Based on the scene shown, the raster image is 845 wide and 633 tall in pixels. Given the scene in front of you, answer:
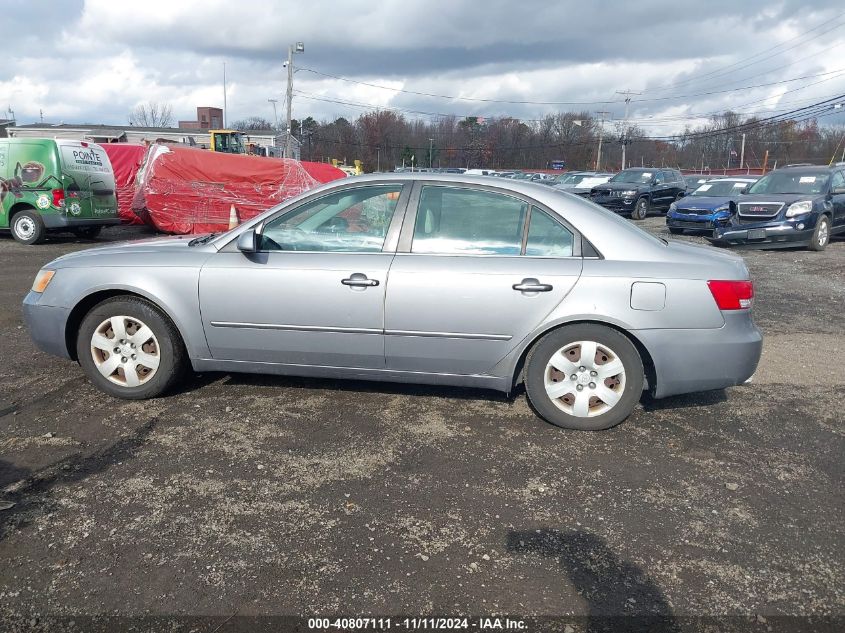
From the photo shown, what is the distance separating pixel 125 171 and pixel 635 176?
52.1 feet

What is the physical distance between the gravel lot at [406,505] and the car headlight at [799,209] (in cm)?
919

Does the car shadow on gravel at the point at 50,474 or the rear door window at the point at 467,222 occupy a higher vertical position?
the rear door window at the point at 467,222

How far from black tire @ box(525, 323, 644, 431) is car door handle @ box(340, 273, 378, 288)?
1.10 metres

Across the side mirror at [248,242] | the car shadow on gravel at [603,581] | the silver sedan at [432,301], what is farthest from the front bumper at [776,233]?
the car shadow on gravel at [603,581]

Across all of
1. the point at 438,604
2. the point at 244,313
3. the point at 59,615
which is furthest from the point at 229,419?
the point at 438,604

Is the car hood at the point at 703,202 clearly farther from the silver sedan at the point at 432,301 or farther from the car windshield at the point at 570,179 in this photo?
the silver sedan at the point at 432,301

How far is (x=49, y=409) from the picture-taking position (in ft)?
14.1

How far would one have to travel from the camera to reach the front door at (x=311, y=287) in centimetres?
406

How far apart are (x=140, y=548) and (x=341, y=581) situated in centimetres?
93

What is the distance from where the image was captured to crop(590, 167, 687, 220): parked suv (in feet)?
68.5

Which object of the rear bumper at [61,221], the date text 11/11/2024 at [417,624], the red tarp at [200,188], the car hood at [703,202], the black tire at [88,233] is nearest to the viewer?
the date text 11/11/2024 at [417,624]

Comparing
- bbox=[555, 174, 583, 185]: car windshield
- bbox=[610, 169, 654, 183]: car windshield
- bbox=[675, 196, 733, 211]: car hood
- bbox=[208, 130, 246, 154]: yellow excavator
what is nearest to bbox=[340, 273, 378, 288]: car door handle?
bbox=[675, 196, 733, 211]: car hood

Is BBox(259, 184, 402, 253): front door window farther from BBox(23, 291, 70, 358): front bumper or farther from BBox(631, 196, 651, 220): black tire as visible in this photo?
BBox(631, 196, 651, 220): black tire

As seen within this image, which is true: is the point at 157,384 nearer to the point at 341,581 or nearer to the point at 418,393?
Answer: the point at 418,393
